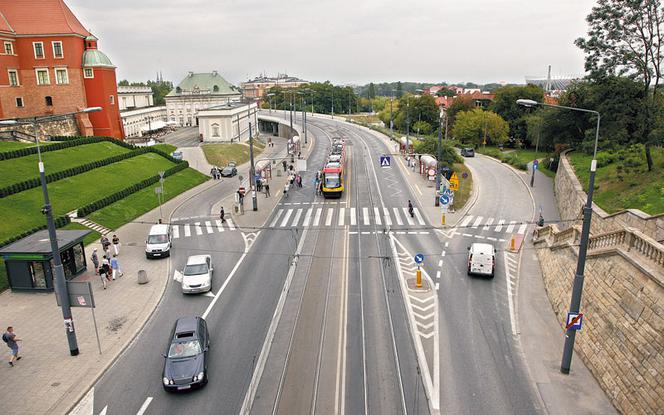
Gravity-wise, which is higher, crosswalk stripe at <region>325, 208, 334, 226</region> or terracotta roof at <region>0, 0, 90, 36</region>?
terracotta roof at <region>0, 0, 90, 36</region>

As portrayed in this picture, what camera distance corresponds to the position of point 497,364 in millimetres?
18469

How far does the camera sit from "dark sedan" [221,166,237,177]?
5988cm

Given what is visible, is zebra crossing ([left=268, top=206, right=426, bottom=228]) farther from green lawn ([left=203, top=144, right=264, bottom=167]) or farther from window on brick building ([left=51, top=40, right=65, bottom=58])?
window on brick building ([left=51, top=40, right=65, bottom=58])

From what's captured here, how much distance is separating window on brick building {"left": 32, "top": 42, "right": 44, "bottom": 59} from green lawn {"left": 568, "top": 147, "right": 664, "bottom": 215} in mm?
57786

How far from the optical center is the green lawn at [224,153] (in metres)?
67.5

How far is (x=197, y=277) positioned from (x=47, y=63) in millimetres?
43990

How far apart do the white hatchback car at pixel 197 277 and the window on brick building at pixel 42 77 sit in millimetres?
41744

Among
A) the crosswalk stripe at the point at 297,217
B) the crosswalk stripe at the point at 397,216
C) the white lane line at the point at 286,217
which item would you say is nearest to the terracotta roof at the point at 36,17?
the white lane line at the point at 286,217

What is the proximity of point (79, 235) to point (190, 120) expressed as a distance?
9658 centimetres

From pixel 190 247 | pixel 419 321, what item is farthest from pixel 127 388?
pixel 190 247

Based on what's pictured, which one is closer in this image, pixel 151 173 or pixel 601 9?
pixel 601 9

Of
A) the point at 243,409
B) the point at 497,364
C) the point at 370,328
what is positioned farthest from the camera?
the point at 370,328

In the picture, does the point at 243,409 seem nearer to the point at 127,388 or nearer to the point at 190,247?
the point at 127,388

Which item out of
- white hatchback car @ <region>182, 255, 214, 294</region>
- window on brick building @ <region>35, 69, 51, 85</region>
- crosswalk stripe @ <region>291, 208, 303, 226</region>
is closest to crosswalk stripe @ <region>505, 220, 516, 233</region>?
crosswalk stripe @ <region>291, 208, 303, 226</region>
